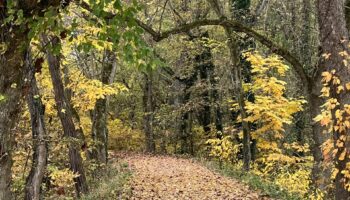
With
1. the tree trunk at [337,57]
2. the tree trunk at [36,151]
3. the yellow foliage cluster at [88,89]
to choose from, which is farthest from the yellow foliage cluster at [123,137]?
the tree trunk at [337,57]

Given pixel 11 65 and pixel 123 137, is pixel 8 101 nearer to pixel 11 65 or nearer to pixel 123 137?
pixel 11 65

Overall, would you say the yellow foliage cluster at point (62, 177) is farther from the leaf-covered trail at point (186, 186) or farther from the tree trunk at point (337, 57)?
the tree trunk at point (337, 57)

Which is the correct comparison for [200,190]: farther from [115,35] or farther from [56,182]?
[115,35]

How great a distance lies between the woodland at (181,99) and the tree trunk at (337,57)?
19 mm

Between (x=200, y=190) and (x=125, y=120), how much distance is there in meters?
25.6

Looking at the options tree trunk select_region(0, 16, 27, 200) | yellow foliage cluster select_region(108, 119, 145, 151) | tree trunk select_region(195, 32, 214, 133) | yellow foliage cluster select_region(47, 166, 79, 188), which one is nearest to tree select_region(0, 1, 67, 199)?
tree trunk select_region(0, 16, 27, 200)

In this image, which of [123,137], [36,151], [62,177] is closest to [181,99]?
[123,137]

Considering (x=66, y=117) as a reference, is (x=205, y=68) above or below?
above

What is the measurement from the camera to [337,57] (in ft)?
23.5

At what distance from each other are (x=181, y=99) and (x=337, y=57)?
22732 mm

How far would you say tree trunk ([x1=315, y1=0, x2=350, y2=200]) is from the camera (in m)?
6.59

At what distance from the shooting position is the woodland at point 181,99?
4.43 metres

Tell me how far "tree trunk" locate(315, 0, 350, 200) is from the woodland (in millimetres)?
19

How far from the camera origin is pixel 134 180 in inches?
503
